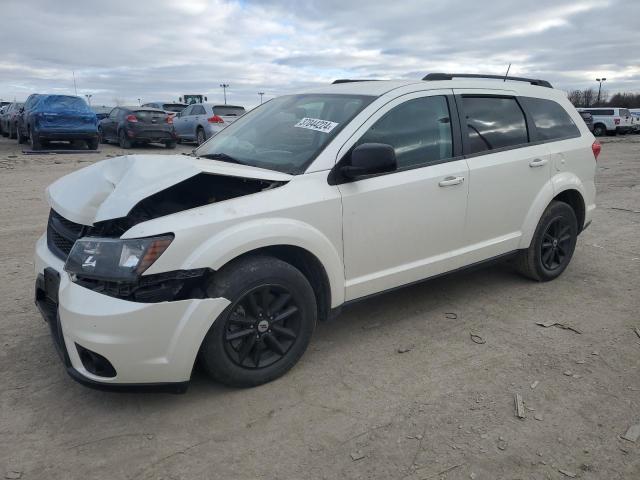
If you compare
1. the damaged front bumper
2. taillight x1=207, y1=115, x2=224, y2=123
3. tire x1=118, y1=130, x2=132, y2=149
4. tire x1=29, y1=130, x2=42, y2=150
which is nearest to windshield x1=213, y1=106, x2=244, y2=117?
taillight x1=207, y1=115, x2=224, y2=123

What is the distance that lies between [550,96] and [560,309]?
1.96 m

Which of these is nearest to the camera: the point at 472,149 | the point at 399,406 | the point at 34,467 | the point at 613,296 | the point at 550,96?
the point at 34,467

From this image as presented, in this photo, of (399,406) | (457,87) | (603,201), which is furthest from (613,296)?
(603,201)

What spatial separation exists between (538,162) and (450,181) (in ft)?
3.71

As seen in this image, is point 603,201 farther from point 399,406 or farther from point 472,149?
point 399,406

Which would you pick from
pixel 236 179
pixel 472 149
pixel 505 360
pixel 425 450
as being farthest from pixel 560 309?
pixel 236 179

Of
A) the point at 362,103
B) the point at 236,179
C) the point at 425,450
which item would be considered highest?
the point at 362,103

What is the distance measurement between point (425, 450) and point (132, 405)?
5.21 ft

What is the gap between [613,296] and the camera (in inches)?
181

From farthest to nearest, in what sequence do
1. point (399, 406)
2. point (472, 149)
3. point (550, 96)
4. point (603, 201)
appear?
point (603, 201) → point (550, 96) → point (472, 149) → point (399, 406)

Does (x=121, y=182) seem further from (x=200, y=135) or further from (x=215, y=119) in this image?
(x=200, y=135)

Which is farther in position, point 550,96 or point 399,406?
point 550,96

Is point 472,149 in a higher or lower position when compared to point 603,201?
higher

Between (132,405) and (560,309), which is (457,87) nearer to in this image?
(560,309)
